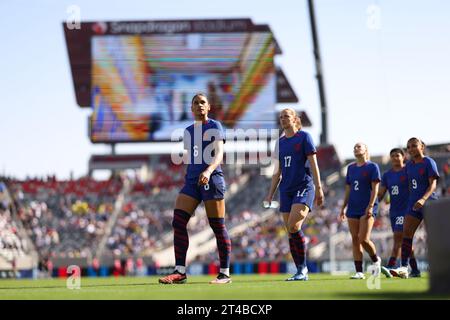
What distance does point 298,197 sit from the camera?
42.4 ft

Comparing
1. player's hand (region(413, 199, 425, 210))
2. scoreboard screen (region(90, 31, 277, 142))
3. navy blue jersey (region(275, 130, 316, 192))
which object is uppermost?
scoreboard screen (region(90, 31, 277, 142))

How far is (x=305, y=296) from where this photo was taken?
8.60 metres

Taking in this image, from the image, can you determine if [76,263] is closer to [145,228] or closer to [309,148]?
[145,228]

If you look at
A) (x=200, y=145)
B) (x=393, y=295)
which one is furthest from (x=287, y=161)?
(x=393, y=295)

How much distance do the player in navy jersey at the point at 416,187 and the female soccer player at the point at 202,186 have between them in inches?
141

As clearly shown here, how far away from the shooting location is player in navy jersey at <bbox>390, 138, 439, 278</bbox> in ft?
46.6

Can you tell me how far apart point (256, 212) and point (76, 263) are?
43.9 ft

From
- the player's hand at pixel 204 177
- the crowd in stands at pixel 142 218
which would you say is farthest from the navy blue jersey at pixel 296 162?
the crowd in stands at pixel 142 218

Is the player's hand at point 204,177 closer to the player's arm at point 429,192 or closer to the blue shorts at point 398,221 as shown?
the player's arm at point 429,192

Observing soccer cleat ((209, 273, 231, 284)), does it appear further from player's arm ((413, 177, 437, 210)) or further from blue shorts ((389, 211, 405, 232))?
blue shorts ((389, 211, 405, 232))

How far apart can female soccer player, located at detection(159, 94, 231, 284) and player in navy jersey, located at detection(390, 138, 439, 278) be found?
3.58 metres

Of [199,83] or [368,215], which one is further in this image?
[199,83]

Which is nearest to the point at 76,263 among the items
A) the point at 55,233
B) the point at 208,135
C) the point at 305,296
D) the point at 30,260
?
the point at 30,260

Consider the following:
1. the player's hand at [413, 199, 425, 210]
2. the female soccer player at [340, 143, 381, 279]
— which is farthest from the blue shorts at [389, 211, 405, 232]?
the player's hand at [413, 199, 425, 210]
